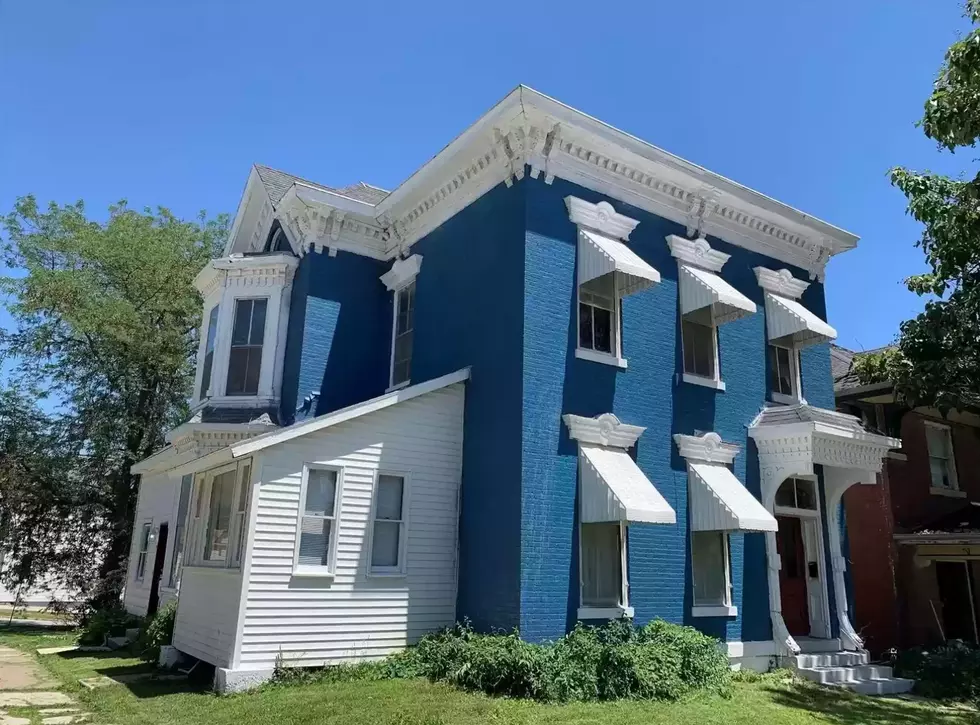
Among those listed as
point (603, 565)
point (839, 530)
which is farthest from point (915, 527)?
point (603, 565)

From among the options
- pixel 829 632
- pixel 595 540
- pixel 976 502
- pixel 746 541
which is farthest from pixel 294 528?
pixel 976 502

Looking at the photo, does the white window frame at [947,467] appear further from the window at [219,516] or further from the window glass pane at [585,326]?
the window at [219,516]

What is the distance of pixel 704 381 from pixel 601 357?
2.42 meters

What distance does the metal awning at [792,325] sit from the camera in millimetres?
14742

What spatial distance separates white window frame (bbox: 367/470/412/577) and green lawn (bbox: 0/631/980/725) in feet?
5.77

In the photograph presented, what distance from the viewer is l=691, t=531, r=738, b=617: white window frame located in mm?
12453

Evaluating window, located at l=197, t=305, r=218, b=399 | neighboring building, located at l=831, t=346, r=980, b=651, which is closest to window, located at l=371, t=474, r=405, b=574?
window, located at l=197, t=305, r=218, b=399

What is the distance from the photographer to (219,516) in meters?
12.0

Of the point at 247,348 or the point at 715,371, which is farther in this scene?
the point at 247,348

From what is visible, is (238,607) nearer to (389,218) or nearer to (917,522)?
(389,218)

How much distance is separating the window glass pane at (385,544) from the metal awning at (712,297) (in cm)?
642

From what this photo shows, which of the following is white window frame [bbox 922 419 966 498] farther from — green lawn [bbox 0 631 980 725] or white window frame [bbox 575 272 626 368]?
white window frame [bbox 575 272 626 368]

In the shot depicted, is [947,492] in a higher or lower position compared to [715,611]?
higher

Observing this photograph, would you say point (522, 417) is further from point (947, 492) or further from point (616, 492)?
point (947, 492)
